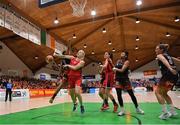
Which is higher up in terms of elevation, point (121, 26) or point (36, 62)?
point (121, 26)

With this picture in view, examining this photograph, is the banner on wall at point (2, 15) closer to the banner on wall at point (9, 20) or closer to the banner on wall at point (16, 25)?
the banner on wall at point (9, 20)

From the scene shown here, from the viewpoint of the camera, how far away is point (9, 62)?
28750 mm

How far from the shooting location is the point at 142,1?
17766 millimetres

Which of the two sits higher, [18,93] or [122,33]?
[122,33]

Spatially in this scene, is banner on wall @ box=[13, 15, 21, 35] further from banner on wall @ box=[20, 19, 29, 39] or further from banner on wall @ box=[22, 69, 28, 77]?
banner on wall @ box=[22, 69, 28, 77]

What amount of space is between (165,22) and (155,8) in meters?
4.99

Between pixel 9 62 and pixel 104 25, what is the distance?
44.5 ft

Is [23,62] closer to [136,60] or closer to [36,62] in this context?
[36,62]

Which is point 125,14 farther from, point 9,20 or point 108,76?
point 108,76

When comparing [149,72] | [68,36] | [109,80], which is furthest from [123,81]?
[149,72]

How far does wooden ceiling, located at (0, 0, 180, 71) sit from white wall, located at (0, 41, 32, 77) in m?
0.68

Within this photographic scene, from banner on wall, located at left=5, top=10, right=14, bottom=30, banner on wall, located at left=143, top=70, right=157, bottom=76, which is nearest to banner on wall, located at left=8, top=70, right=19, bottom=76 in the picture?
banner on wall, located at left=5, top=10, right=14, bottom=30

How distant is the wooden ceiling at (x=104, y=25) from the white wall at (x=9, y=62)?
677 millimetres

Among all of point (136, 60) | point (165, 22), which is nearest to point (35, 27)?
point (165, 22)
